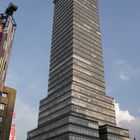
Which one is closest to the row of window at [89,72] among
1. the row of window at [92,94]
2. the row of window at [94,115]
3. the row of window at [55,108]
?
the row of window at [92,94]

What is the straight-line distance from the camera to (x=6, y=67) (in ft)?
165

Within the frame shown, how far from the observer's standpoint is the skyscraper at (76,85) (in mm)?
116812

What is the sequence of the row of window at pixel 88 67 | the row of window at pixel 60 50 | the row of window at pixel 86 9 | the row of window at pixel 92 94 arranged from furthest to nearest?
the row of window at pixel 86 9
the row of window at pixel 60 50
the row of window at pixel 88 67
the row of window at pixel 92 94

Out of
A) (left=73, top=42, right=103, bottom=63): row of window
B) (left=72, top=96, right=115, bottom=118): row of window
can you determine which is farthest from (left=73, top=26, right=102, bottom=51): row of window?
(left=72, top=96, right=115, bottom=118): row of window

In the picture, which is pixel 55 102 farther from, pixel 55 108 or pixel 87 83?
pixel 87 83

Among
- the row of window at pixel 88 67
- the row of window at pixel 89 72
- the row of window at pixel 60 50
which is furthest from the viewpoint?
the row of window at pixel 60 50

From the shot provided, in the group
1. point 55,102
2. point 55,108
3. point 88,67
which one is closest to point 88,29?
point 88,67

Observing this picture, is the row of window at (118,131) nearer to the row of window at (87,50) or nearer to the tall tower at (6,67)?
the row of window at (87,50)

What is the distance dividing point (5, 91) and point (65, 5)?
12596 cm

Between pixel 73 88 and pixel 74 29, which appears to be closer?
pixel 73 88

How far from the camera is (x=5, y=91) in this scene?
64.8 meters

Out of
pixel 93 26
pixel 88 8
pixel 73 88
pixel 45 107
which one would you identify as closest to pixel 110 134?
pixel 73 88

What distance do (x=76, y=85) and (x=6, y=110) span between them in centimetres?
7423

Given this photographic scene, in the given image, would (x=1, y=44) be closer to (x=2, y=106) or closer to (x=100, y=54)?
(x=2, y=106)
